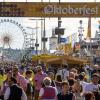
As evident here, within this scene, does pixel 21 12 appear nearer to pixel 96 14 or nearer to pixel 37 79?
pixel 96 14

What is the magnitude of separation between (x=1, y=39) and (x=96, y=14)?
34.2 metres

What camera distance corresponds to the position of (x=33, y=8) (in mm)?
37688

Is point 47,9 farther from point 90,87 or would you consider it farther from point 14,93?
point 14,93

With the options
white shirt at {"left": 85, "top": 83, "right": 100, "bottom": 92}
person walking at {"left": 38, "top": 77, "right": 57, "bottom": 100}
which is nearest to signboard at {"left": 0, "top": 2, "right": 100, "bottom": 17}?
white shirt at {"left": 85, "top": 83, "right": 100, "bottom": 92}

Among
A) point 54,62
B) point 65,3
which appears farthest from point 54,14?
point 54,62

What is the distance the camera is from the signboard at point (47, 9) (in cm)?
3759

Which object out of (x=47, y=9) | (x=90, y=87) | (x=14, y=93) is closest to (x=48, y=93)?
(x=14, y=93)

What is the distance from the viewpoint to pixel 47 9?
37875 mm

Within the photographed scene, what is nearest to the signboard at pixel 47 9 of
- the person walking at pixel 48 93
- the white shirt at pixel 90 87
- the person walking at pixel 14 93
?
the white shirt at pixel 90 87

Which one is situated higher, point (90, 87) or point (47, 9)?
point (47, 9)

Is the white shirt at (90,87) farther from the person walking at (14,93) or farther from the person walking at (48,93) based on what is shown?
the person walking at (14,93)

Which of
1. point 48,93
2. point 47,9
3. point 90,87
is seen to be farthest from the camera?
point 47,9

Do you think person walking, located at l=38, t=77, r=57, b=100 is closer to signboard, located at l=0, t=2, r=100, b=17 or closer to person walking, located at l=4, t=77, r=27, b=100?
person walking, located at l=4, t=77, r=27, b=100

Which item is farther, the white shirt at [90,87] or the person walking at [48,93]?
the white shirt at [90,87]
